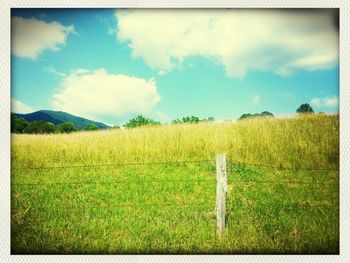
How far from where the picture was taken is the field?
4.79 metres

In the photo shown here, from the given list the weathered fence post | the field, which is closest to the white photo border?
the field

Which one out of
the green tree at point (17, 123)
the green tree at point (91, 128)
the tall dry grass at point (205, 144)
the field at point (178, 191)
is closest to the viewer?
the field at point (178, 191)

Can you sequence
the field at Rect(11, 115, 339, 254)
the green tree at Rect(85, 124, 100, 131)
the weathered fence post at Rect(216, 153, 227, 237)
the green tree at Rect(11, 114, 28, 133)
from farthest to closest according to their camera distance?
the green tree at Rect(85, 124, 100, 131)
the green tree at Rect(11, 114, 28, 133)
the field at Rect(11, 115, 339, 254)
the weathered fence post at Rect(216, 153, 227, 237)

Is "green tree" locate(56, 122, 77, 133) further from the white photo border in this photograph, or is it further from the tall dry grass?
the white photo border

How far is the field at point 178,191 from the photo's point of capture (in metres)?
4.79

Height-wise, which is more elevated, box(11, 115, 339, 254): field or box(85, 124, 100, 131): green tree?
box(85, 124, 100, 131): green tree

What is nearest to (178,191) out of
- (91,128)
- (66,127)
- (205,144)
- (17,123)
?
(205,144)

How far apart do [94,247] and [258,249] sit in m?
2.27

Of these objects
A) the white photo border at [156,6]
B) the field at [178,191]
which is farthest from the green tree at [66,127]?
the white photo border at [156,6]

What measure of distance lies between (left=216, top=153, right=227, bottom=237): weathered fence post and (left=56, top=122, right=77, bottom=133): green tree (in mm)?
5851

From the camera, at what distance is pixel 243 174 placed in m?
7.29

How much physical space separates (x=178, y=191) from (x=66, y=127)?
15.8 ft

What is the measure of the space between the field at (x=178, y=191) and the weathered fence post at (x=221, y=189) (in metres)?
0.23

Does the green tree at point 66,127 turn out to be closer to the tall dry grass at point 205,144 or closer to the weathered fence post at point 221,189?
the tall dry grass at point 205,144
